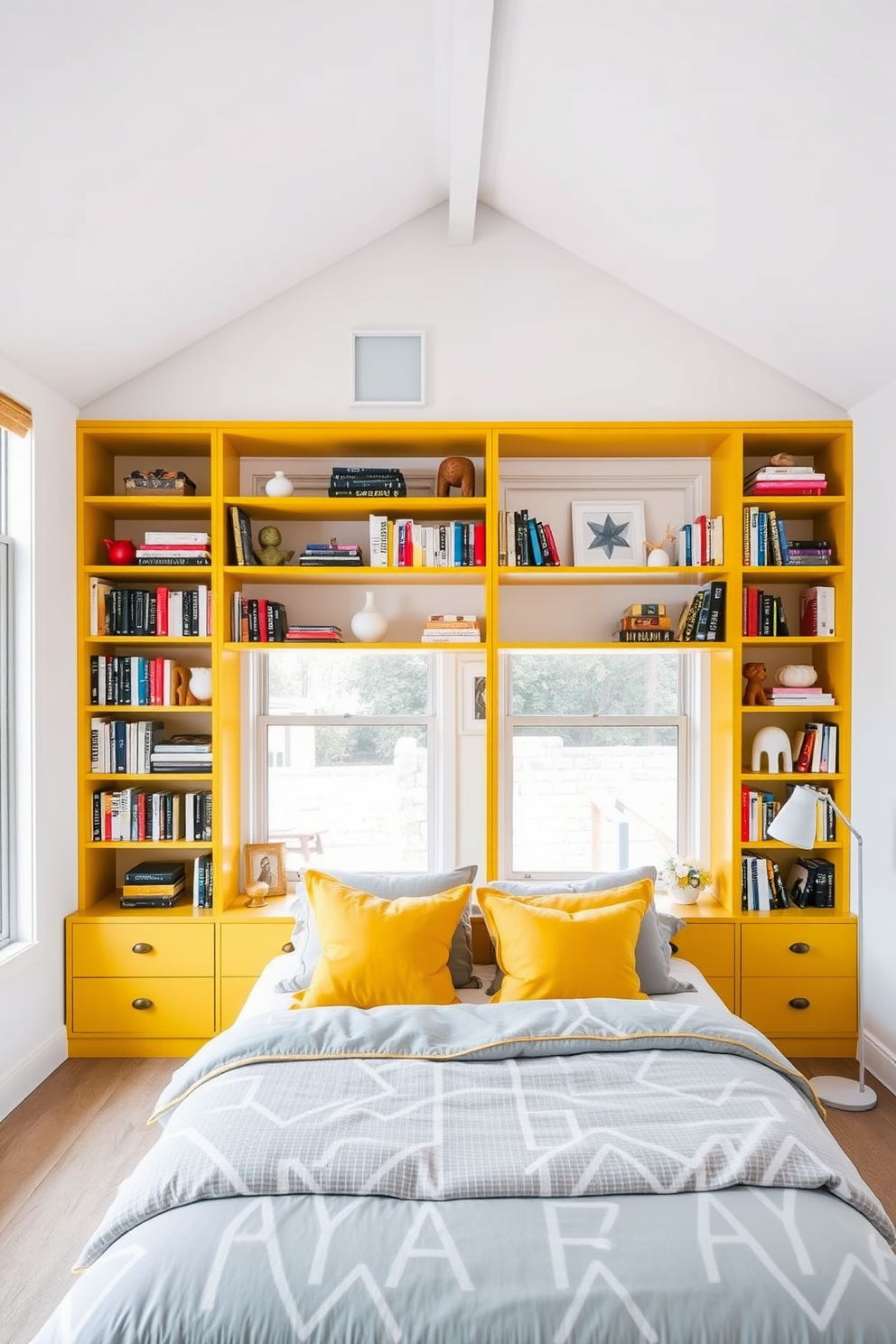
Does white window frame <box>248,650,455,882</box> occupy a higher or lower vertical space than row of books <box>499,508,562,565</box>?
lower

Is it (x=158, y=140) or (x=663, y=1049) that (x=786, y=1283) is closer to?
(x=663, y=1049)

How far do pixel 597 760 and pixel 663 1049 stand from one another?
5.41ft

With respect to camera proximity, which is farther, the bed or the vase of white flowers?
the vase of white flowers

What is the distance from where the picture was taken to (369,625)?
3404 millimetres

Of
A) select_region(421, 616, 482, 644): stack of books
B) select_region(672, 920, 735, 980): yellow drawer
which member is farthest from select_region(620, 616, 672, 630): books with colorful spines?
select_region(672, 920, 735, 980): yellow drawer

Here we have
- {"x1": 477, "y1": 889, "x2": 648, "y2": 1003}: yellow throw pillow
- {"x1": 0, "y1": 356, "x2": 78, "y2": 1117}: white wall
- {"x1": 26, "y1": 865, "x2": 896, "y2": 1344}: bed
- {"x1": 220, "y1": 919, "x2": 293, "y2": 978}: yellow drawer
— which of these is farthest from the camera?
{"x1": 220, "y1": 919, "x2": 293, "y2": 978}: yellow drawer

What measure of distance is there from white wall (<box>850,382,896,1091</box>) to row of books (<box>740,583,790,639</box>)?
28 cm

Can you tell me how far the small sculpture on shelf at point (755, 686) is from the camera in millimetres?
3398

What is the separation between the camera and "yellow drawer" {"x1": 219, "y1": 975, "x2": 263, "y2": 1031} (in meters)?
3.28

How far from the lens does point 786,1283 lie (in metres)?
1.41

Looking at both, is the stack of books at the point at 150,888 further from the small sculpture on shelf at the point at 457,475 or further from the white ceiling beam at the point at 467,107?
the white ceiling beam at the point at 467,107

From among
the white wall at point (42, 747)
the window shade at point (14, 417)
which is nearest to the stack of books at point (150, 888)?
the white wall at point (42, 747)

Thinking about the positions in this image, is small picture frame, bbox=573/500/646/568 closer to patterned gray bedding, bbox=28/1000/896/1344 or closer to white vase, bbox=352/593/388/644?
white vase, bbox=352/593/388/644

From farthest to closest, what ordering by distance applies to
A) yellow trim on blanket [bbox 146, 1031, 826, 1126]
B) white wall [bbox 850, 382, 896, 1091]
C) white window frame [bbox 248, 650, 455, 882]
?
white window frame [bbox 248, 650, 455, 882]
white wall [bbox 850, 382, 896, 1091]
yellow trim on blanket [bbox 146, 1031, 826, 1126]
